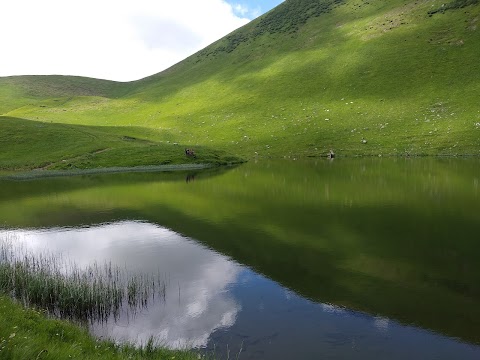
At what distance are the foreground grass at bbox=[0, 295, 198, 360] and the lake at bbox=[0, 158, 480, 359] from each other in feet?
8.20

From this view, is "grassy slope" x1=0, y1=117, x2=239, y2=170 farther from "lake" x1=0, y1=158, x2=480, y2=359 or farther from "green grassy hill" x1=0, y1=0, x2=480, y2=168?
"lake" x1=0, y1=158, x2=480, y2=359

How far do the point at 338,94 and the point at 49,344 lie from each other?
4954 inches

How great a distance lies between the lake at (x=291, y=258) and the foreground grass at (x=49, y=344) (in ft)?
8.20

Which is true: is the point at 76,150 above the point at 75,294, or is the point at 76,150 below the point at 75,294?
above

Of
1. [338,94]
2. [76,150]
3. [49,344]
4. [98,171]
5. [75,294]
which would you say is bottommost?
[98,171]

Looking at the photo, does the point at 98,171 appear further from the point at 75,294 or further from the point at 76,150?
the point at 75,294

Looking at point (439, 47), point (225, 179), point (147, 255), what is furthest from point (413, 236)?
point (439, 47)

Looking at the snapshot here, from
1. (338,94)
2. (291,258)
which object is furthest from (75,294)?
(338,94)

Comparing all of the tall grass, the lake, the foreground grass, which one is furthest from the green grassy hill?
the foreground grass

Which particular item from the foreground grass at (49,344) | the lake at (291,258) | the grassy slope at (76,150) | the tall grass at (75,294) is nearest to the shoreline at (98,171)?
the grassy slope at (76,150)

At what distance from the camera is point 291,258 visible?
24500 mm

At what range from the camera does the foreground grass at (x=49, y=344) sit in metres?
9.58

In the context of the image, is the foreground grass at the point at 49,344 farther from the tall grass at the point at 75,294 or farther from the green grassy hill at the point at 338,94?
the green grassy hill at the point at 338,94

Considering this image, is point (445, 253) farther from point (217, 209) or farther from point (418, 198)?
point (217, 209)
